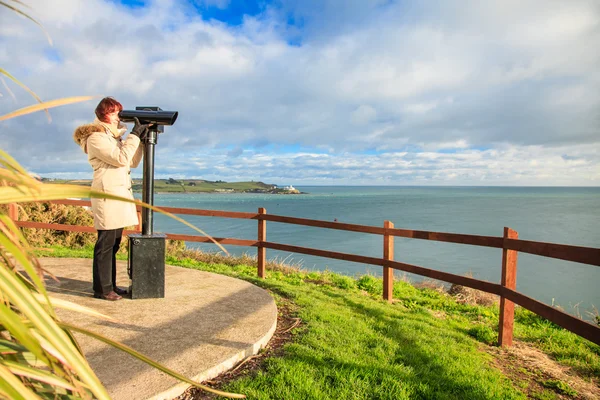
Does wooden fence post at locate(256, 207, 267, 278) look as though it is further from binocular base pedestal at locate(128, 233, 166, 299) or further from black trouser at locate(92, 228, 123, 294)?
black trouser at locate(92, 228, 123, 294)

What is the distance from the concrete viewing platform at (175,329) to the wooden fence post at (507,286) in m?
2.27

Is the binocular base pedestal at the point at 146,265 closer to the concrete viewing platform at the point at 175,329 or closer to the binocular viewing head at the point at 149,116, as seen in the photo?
the concrete viewing platform at the point at 175,329

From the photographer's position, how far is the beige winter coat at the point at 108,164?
3562 mm

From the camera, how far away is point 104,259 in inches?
152

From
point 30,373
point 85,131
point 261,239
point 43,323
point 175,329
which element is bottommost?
point 175,329

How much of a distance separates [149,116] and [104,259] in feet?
4.70

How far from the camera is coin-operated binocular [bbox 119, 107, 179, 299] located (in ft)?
12.7

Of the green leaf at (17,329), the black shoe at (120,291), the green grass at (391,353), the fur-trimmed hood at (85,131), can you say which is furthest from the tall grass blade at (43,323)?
the black shoe at (120,291)

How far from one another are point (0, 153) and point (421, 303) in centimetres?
578

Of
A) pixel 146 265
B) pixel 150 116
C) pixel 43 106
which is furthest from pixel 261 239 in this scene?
pixel 43 106

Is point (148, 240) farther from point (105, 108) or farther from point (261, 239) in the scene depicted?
point (261, 239)

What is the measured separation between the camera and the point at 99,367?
258 cm

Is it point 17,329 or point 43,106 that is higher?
point 43,106

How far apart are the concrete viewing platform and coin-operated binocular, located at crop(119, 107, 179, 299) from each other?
146 mm
